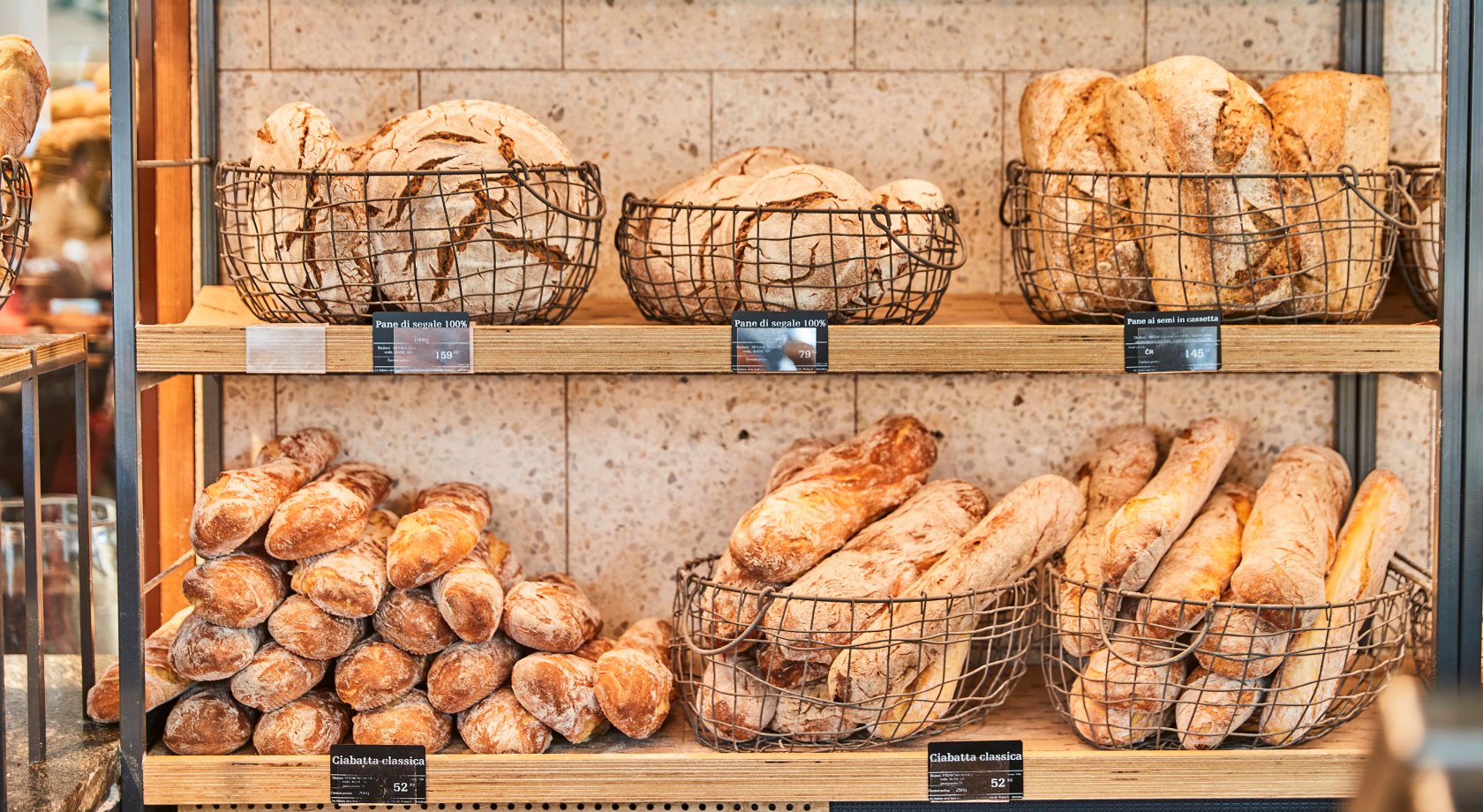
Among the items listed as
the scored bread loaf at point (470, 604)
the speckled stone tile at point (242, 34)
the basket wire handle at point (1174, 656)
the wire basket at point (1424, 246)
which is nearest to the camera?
the basket wire handle at point (1174, 656)

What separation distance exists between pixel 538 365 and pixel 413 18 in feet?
2.37

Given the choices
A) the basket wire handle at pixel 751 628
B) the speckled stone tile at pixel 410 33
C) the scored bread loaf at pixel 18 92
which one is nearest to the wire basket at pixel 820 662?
the basket wire handle at pixel 751 628

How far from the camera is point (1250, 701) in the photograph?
1540 millimetres

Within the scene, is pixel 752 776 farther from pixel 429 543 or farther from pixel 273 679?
pixel 273 679

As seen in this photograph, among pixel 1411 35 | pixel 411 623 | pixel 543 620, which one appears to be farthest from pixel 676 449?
pixel 1411 35

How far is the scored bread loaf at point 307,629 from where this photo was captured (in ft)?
5.03

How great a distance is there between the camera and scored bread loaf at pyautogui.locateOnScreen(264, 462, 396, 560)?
1525 millimetres

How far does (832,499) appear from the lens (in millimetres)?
1628

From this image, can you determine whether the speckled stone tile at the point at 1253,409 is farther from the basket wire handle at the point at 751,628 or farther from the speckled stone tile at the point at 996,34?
the basket wire handle at the point at 751,628

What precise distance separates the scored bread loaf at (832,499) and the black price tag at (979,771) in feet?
0.95

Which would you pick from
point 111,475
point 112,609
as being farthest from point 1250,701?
point 111,475

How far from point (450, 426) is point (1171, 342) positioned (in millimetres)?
1068

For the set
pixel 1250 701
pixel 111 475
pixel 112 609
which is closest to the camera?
pixel 1250 701

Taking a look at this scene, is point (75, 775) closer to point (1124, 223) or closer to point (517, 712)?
point (517, 712)
